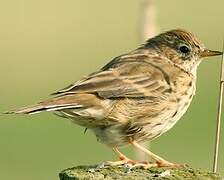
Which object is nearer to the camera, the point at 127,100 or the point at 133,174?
the point at 133,174

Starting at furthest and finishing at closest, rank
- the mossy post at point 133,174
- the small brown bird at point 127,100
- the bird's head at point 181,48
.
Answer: the bird's head at point 181,48, the small brown bird at point 127,100, the mossy post at point 133,174

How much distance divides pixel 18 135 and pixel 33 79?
5486 millimetres

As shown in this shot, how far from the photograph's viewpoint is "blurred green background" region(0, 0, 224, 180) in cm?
1816

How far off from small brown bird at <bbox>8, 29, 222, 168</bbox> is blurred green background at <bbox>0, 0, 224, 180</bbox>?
2.07 m

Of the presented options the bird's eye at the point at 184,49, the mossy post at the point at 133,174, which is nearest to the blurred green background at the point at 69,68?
the bird's eye at the point at 184,49

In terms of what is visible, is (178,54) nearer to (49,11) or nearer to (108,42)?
(108,42)

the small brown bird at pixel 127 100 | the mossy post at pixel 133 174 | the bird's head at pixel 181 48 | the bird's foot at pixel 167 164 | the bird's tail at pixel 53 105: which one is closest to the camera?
the mossy post at pixel 133 174

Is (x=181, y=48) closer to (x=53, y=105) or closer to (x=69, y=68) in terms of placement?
(x=53, y=105)

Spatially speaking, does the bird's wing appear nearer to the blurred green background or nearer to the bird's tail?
the bird's tail

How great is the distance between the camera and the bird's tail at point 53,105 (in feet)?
28.0

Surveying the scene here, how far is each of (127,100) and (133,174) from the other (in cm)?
224

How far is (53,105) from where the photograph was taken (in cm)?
883

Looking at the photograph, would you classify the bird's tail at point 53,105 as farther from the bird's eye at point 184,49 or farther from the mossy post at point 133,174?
the bird's eye at point 184,49

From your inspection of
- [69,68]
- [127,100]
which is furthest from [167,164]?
[69,68]
